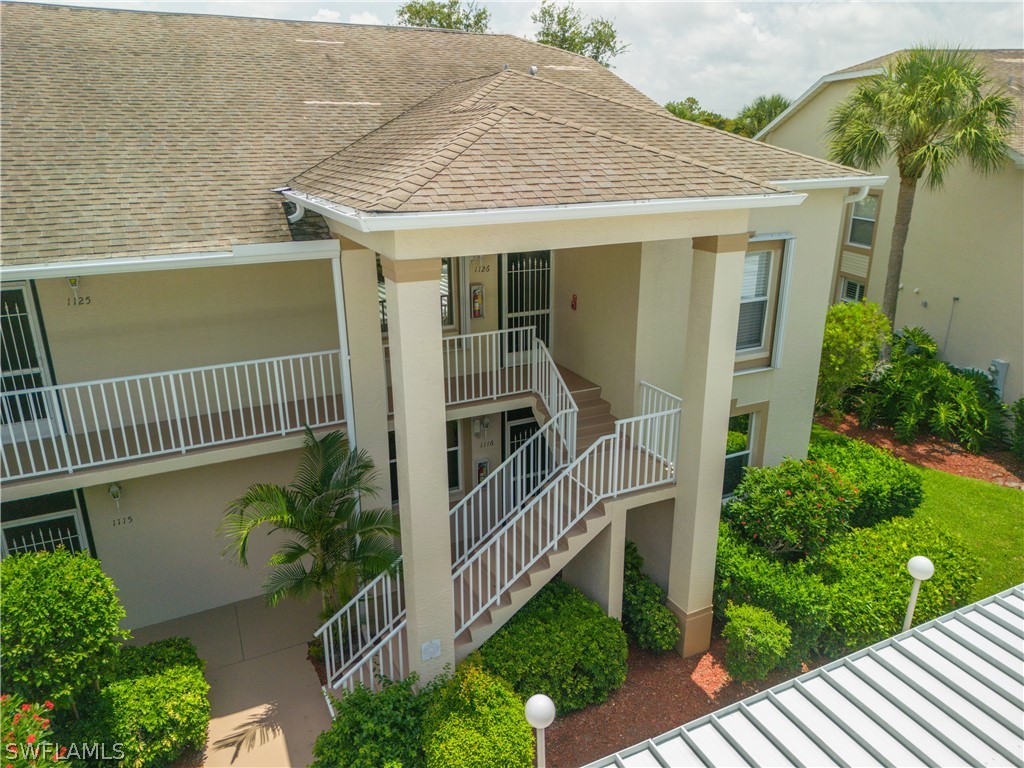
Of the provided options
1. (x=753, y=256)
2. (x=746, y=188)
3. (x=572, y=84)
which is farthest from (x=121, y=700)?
(x=572, y=84)

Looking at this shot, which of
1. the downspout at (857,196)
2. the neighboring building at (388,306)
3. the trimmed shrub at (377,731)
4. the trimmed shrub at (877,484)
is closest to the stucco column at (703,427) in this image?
the neighboring building at (388,306)

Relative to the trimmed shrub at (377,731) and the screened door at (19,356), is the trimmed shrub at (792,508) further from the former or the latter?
the screened door at (19,356)

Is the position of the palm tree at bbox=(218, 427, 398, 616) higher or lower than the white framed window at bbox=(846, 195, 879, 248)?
lower

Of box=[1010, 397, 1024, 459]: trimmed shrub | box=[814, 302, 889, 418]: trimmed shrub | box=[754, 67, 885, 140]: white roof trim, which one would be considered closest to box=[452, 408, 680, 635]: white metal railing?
box=[814, 302, 889, 418]: trimmed shrub

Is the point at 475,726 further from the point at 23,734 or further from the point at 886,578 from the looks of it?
the point at 886,578

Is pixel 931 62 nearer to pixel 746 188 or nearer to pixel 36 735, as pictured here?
pixel 746 188

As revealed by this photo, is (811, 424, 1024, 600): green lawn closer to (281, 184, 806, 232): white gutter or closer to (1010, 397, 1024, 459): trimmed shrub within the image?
(1010, 397, 1024, 459): trimmed shrub

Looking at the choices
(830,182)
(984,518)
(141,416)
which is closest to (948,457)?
(984,518)
